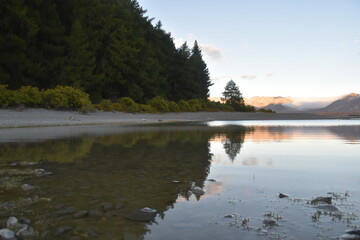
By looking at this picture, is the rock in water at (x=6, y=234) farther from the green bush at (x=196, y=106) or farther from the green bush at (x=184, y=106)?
the green bush at (x=196, y=106)

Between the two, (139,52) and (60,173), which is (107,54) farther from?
(60,173)

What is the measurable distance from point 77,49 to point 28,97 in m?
11.8

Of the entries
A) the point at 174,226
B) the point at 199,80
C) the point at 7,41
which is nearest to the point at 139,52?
the point at 7,41

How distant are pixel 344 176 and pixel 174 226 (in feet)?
14.1

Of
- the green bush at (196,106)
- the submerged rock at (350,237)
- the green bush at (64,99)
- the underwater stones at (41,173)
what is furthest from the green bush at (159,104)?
the submerged rock at (350,237)

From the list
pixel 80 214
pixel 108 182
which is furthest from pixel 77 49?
pixel 80 214

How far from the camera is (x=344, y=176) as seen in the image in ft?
20.1

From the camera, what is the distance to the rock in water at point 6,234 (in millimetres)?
3072

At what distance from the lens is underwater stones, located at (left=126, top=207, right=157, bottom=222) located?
3689 mm

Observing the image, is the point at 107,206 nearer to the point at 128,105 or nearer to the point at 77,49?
the point at 77,49

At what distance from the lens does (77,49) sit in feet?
111

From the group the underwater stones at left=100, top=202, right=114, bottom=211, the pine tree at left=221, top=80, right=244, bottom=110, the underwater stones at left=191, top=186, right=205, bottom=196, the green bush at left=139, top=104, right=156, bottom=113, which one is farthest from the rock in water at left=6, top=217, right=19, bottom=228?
the pine tree at left=221, top=80, right=244, bottom=110

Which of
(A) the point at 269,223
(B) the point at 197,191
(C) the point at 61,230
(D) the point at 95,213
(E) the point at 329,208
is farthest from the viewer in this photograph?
(B) the point at 197,191

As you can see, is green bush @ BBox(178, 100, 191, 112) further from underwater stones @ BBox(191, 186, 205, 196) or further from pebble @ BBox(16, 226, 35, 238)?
pebble @ BBox(16, 226, 35, 238)
